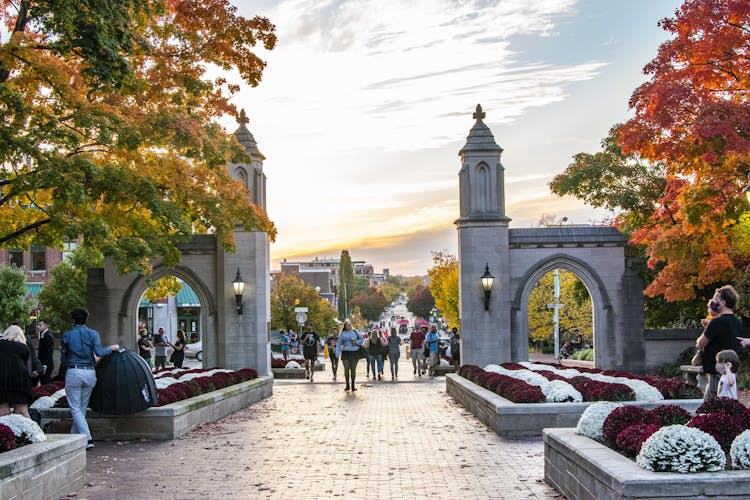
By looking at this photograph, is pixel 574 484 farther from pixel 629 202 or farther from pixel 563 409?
pixel 629 202

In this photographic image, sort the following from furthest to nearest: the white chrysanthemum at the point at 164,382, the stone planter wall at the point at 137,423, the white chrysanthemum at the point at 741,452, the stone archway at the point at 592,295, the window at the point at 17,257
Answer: the window at the point at 17,257
the stone archway at the point at 592,295
the white chrysanthemum at the point at 164,382
the stone planter wall at the point at 137,423
the white chrysanthemum at the point at 741,452

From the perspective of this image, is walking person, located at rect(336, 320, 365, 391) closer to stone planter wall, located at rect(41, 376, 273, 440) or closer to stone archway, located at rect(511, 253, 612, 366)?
stone archway, located at rect(511, 253, 612, 366)

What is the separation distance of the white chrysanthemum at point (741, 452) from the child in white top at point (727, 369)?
2.87 meters

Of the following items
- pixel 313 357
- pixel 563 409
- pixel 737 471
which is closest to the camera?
pixel 737 471

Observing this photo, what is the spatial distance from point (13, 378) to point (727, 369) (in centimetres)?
854

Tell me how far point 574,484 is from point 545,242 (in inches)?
680

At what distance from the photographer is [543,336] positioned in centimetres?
4791

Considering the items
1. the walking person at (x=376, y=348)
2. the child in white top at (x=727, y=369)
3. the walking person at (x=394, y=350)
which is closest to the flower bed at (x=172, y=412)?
the child in white top at (x=727, y=369)

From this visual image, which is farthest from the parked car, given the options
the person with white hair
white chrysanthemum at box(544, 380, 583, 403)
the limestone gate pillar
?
the person with white hair

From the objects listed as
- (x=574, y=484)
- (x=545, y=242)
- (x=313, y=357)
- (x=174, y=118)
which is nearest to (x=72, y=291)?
(x=313, y=357)

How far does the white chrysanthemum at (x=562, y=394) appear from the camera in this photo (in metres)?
13.0

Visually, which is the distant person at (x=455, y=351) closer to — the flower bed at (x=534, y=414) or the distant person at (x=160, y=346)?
the distant person at (x=160, y=346)

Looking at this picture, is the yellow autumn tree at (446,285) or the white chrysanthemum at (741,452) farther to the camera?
the yellow autumn tree at (446,285)

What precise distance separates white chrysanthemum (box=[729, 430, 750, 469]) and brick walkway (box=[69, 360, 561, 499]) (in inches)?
85.7
